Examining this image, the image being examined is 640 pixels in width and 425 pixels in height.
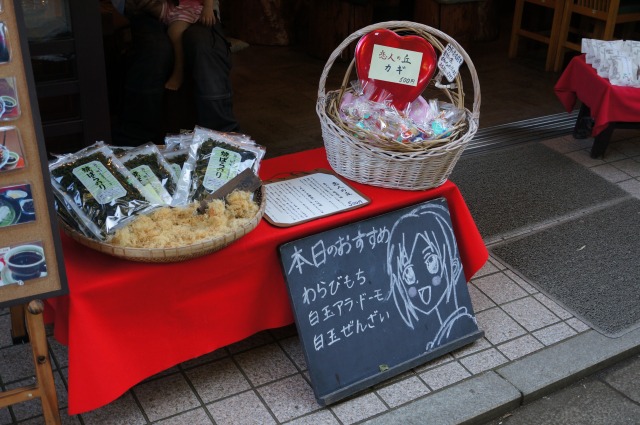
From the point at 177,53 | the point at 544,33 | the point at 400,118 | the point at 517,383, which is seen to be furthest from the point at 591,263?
the point at 544,33

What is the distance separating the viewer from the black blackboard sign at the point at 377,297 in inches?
120

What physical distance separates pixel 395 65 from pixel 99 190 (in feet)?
4.77

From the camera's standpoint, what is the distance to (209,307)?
296cm

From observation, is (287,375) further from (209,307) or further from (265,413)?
(209,307)

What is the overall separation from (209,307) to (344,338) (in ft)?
1.96

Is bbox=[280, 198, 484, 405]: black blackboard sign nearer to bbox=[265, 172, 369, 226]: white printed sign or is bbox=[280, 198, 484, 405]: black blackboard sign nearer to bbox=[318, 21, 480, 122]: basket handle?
bbox=[265, 172, 369, 226]: white printed sign

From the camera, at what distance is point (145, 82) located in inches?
175

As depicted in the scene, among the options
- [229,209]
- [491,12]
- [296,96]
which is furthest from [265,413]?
[491,12]

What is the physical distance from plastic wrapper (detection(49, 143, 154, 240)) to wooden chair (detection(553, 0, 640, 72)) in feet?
17.8

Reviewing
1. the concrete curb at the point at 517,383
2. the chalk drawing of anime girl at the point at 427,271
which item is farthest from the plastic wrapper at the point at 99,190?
the concrete curb at the point at 517,383

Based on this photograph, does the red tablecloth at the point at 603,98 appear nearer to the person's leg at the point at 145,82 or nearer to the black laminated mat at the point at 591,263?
the black laminated mat at the point at 591,263

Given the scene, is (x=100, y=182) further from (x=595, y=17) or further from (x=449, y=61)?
(x=595, y=17)

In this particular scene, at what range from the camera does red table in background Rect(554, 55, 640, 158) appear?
514 centimetres

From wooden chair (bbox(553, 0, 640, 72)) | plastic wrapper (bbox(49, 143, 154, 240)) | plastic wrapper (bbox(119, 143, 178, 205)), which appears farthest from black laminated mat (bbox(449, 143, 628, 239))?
plastic wrapper (bbox(49, 143, 154, 240))
